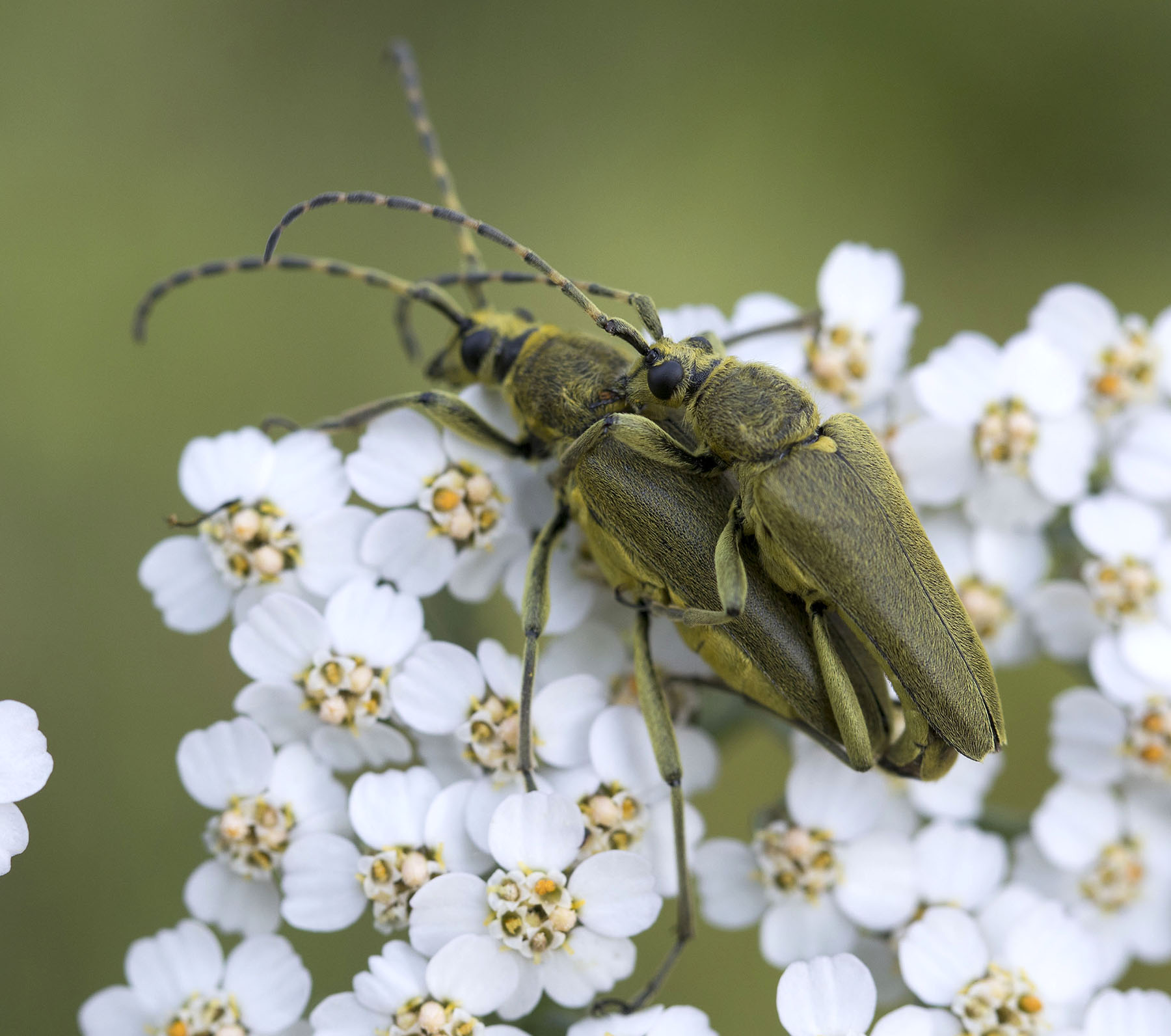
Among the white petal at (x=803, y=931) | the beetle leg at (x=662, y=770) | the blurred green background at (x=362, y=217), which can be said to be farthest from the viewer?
the blurred green background at (x=362, y=217)

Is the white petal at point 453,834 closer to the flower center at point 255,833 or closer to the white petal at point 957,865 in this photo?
the flower center at point 255,833

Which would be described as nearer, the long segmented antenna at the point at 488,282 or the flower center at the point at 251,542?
the flower center at the point at 251,542

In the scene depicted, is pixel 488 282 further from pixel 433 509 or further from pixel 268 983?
pixel 268 983

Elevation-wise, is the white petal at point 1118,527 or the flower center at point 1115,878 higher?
the white petal at point 1118,527

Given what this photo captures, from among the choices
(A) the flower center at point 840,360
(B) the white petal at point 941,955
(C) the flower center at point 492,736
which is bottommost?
(B) the white petal at point 941,955

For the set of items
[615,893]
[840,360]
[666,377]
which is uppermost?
[666,377]

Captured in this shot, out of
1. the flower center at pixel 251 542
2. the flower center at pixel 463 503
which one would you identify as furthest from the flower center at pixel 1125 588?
the flower center at pixel 251 542

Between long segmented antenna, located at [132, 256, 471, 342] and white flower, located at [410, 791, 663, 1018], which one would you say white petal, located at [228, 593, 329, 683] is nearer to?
white flower, located at [410, 791, 663, 1018]

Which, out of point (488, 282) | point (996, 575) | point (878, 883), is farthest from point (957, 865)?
point (488, 282)
